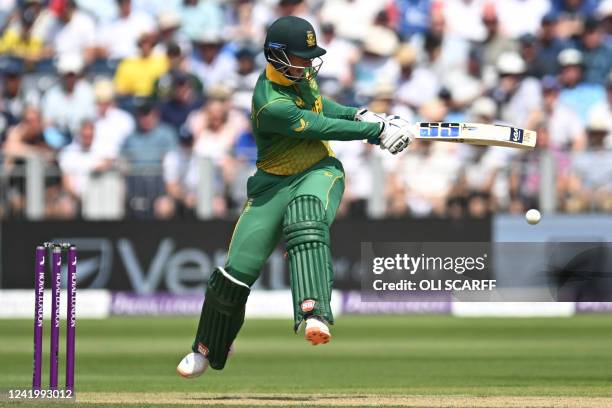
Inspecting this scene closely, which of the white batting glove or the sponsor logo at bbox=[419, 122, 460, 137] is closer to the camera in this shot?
→ the white batting glove

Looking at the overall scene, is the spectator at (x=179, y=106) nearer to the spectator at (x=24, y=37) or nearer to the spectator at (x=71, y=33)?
the spectator at (x=71, y=33)

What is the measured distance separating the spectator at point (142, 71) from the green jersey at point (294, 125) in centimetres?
870

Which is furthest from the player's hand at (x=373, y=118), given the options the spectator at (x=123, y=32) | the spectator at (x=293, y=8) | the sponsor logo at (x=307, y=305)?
the spectator at (x=123, y=32)

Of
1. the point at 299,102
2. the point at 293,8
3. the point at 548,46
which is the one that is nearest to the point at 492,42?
the point at 548,46

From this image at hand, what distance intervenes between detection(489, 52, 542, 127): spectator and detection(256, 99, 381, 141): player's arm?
317 inches

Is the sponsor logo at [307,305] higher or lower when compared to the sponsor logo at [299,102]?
lower

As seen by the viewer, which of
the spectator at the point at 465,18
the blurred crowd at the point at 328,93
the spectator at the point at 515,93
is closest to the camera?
the blurred crowd at the point at 328,93

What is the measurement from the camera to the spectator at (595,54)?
15.4 meters

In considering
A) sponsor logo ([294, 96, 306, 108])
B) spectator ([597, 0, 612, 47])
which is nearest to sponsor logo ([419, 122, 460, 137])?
sponsor logo ([294, 96, 306, 108])

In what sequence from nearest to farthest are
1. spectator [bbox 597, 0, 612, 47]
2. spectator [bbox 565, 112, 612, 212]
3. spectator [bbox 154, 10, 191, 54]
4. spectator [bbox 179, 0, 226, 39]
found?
spectator [bbox 565, 112, 612, 212] < spectator [bbox 597, 0, 612, 47] < spectator [bbox 154, 10, 191, 54] < spectator [bbox 179, 0, 226, 39]

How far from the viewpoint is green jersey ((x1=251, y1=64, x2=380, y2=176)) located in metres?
6.89

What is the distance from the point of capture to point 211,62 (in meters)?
16.0

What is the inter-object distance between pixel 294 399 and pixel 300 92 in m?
1.61

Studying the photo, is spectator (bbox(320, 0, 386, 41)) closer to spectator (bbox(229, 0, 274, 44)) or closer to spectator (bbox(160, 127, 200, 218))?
spectator (bbox(229, 0, 274, 44))
